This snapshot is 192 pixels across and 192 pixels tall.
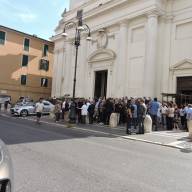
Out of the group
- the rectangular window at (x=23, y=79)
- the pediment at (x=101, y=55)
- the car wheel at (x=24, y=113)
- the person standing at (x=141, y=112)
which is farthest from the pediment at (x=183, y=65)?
the rectangular window at (x=23, y=79)

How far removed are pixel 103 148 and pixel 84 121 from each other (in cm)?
1211

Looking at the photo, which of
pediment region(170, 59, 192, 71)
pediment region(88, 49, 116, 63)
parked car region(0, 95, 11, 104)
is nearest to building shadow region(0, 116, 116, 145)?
pediment region(170, 59, 192, 71)

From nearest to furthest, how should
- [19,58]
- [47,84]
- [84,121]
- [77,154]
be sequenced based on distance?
[77,154]
[84,121]
[19,58]
[47,84]

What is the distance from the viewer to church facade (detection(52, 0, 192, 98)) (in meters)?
28.6

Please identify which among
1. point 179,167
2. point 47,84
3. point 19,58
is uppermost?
point 19,58

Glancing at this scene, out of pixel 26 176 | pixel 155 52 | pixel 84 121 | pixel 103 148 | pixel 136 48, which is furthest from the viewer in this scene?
pixel 136 48

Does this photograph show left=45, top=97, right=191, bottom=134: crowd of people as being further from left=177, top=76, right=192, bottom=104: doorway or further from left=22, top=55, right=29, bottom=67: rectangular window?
left=22, top=55, right=29, bottom=67: rectangular window

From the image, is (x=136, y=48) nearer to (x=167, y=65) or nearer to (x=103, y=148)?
(x=167, y=65)

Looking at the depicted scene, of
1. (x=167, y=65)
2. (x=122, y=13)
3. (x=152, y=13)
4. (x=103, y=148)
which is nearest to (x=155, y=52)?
(x=167, y=65)

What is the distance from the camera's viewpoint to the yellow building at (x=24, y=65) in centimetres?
4881

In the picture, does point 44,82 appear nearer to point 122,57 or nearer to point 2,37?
point 2,37

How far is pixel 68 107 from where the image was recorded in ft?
82.0

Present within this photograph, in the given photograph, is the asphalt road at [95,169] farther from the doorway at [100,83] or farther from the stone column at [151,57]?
the doorway at [100,83]

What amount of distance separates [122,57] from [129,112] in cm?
1568
